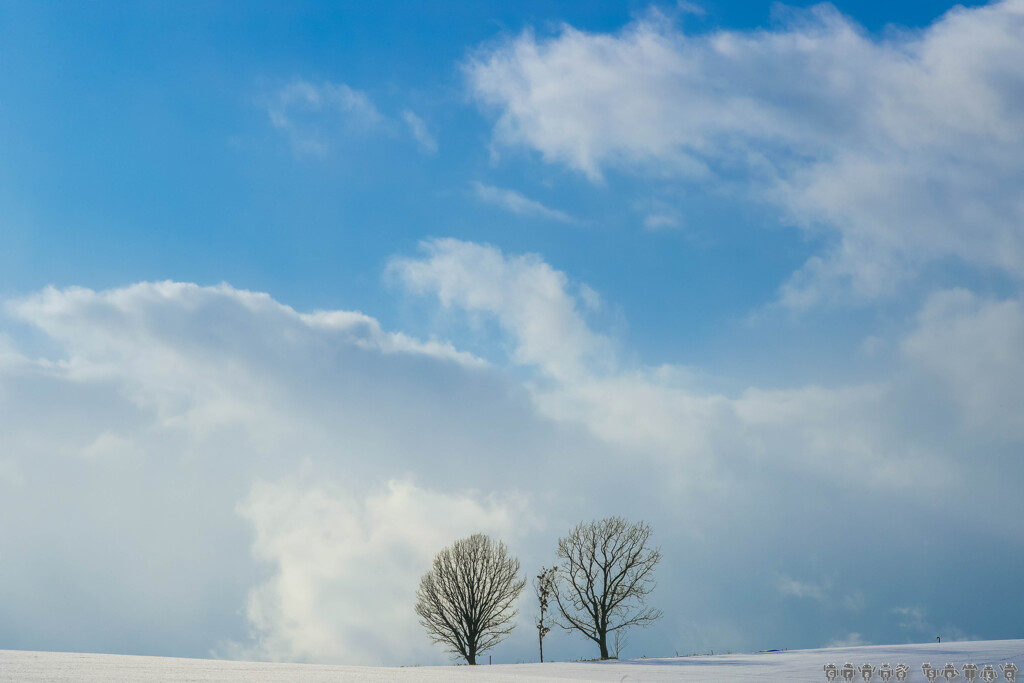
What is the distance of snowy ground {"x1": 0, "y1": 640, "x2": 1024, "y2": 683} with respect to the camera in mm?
22156

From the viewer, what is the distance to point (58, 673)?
20297 millimetres

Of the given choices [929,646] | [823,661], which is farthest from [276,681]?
[929,646]

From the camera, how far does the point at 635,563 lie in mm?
60750

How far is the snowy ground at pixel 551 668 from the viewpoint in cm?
2216

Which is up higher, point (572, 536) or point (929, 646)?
point (572, 536)

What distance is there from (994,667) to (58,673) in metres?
37.1

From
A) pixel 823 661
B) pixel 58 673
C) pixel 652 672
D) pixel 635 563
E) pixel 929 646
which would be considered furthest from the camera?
pixel 635 563

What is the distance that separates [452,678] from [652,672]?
12071 mm

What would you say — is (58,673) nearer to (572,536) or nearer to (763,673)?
(763,673)

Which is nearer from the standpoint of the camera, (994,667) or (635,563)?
(994,667)

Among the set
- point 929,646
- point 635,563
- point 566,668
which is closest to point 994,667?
point 929,646

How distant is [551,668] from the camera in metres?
40.1

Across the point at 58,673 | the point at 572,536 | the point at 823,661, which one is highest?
the point at 572,536

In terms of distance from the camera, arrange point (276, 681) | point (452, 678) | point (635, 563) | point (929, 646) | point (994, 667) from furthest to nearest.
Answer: point (635, 563) → point (929, 646) → point (994, 667) → point (452, 678) → point (276, 681)
